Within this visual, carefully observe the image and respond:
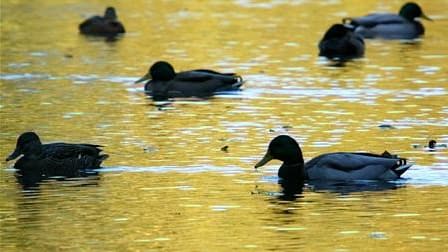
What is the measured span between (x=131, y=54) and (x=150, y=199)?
63.9 feet

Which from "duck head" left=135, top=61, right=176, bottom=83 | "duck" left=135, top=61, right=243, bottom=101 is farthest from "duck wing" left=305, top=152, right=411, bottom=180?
"duck head" left=135, top=61, right=176, bottom=83

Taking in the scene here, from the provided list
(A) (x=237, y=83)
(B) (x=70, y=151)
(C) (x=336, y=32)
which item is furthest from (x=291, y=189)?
(C) (x=336, y=32)

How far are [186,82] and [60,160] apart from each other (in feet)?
34.6

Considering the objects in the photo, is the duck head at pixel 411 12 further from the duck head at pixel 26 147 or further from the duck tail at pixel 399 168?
the duck tail at pixel 399 168

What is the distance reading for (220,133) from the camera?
917 inches

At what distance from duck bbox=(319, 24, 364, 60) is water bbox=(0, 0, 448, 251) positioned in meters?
0.31

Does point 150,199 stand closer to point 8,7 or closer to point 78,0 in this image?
point 8,7

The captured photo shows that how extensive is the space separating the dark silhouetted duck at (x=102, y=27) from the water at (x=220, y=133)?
0.56 m

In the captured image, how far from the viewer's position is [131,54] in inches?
1460

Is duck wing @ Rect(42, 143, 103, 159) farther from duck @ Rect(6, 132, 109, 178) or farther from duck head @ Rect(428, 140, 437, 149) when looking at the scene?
duck head @ Rect(428, 140, 437, 149)

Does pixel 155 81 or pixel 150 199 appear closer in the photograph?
pixel 150 199

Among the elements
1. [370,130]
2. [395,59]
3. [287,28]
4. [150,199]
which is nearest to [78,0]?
[287,28]

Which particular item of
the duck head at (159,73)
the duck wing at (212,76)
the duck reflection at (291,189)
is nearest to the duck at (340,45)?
the duck head at (159,73)

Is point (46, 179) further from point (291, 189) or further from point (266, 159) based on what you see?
point (291, 189)
